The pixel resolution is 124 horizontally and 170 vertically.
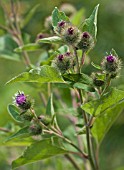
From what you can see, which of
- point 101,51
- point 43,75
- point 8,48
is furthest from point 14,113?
point 101,51

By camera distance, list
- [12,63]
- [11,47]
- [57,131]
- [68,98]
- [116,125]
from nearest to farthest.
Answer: [57,131], [11,47], [68,98], [116,125], [12,63]

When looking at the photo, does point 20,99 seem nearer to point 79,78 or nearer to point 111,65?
point 79,78

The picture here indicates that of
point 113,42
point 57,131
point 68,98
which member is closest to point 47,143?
point 57,131

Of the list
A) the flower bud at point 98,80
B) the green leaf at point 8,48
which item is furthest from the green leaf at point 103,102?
the green leaf at point 8,48

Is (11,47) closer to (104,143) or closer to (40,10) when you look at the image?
(104,143)

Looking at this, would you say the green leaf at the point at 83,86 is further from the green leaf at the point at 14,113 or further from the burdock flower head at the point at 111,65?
the green leaf at the point at 14,113

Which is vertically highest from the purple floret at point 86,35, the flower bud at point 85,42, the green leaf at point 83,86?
the purple floret at point 86,35

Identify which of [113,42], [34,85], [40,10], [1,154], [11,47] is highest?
[40,10]
